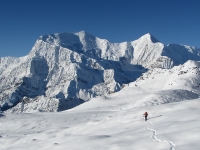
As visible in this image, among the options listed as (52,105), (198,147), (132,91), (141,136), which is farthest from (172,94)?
(52,105)

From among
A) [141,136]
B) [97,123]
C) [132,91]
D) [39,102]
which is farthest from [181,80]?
[39,102]

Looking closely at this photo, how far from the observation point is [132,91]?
10731cm

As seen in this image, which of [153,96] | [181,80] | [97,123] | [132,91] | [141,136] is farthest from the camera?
[132,91]

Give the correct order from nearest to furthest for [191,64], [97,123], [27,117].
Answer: [97,123], [27,117], [191,64]

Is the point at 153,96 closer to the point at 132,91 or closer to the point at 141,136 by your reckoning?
the point at 132,91

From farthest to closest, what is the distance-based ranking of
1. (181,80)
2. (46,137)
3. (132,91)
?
1. (132,91)
2. (181,80)
3. (46,137)

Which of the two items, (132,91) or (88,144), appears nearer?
(88,144)

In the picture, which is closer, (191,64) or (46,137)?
(46,137)

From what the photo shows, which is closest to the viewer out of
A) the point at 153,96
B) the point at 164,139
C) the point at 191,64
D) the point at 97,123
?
the point at 164,139

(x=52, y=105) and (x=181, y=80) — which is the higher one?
(x=181, y=80)

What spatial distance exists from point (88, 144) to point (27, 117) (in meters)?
38.5

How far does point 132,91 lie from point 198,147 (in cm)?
9244

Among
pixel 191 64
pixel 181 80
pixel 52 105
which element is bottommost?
pixel 52 105

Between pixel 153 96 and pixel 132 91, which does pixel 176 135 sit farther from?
pixel 132 91
